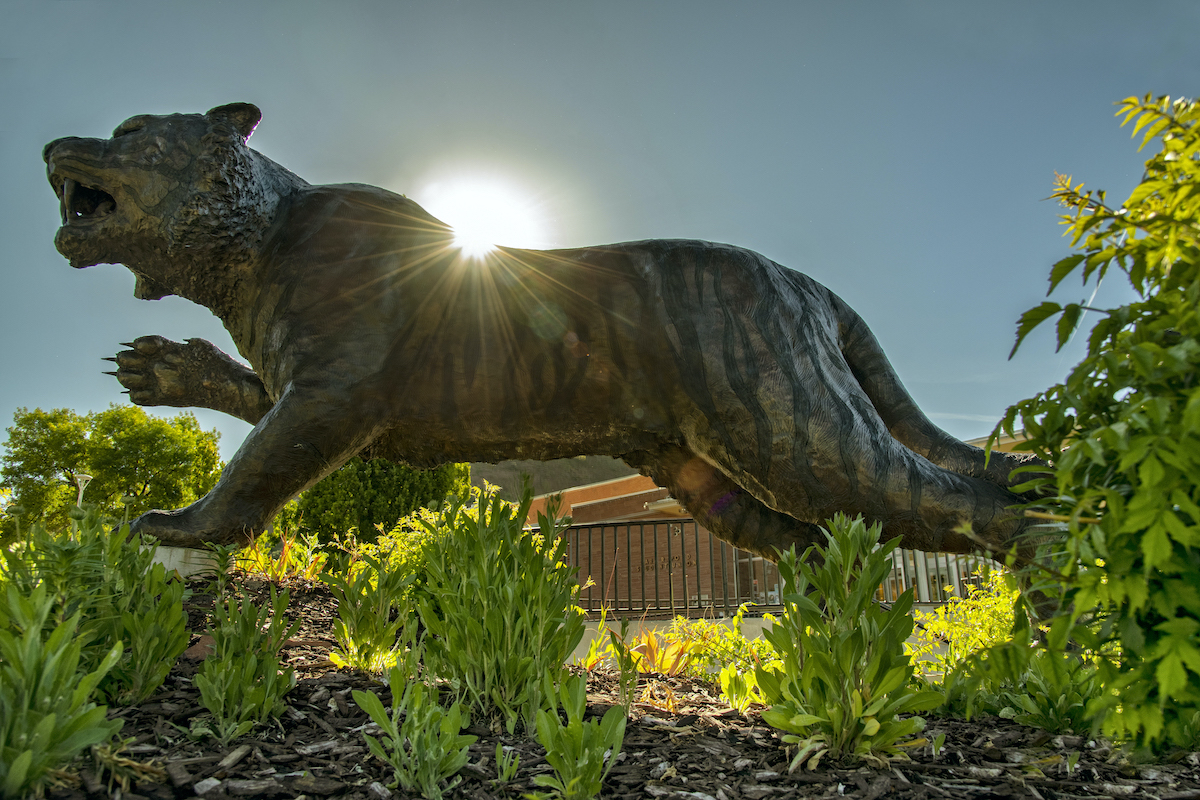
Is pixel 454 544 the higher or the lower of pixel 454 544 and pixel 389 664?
the higher

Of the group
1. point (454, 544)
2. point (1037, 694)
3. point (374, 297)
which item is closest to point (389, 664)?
point (454, 544)

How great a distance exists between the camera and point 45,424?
21516mm

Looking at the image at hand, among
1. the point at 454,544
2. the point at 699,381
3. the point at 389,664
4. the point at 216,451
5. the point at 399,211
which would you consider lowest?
the point at 389,664

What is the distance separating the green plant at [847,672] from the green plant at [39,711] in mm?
1452

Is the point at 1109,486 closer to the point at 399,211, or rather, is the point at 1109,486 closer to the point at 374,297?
the point at 374,297

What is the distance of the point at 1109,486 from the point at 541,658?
1.45 meters

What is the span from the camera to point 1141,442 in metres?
1.12

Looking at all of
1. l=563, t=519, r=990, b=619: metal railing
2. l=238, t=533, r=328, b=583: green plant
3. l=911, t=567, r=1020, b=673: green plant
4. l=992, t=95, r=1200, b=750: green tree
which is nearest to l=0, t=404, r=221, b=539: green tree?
l=563, t=519, r=990, b=619: metal railing

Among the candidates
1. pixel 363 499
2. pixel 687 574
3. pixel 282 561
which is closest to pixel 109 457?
pixel 363 499

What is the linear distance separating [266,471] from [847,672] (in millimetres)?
1903

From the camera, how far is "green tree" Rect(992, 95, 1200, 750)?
111 centimetres

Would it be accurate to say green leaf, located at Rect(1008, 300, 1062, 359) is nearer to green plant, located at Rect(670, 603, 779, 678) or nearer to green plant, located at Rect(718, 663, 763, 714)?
green plant, located at Rect(718, 663, 763, 714)

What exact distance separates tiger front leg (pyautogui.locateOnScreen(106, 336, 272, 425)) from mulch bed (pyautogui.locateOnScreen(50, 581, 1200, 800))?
125cm

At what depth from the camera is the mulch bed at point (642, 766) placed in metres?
1.51
